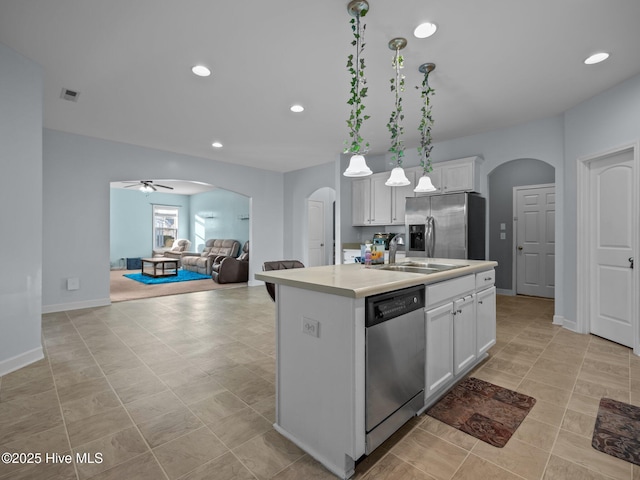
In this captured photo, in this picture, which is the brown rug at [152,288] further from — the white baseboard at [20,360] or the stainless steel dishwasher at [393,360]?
the stainless steel dishwasher at [393,360]

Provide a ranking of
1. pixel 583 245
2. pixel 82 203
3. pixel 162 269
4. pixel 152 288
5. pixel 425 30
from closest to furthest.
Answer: pixel 425 30 < pixel 583 245 < pixel 82 203 < pixel 152 288 < pixel 162 269

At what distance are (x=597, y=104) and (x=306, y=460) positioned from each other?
15.0ft

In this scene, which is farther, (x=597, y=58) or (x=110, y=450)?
(x=597, y=58)

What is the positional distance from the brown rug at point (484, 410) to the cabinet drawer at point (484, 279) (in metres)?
0.78

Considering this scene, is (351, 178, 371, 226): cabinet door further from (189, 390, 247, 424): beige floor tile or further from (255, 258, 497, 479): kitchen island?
(189, 390, 247, 424): beige floor tile

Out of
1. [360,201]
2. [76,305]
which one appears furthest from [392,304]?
[76,305]

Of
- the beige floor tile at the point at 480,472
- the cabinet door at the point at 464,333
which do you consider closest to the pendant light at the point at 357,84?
the cabinet door at the point at 464,333

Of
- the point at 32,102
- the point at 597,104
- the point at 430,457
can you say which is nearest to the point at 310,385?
the point at 430,457

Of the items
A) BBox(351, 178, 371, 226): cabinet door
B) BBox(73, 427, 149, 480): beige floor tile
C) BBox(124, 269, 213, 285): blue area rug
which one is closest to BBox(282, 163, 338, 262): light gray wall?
BBox(351, 178, 371, 226): cabinet door

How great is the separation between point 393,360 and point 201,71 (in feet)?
9.98

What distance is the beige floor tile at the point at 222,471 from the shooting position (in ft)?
5.07

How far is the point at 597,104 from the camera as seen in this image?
3561 millimetres

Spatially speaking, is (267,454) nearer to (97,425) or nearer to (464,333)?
(97,425)

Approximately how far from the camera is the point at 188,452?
1727 mm
